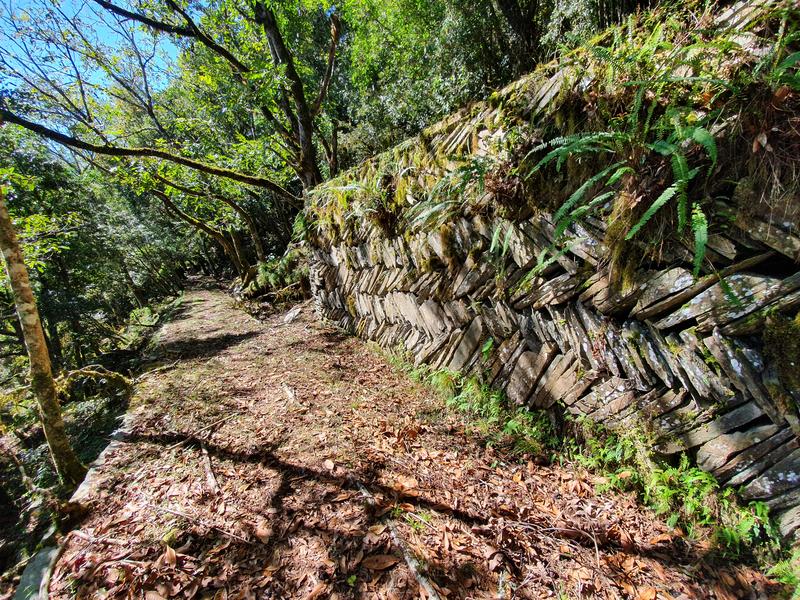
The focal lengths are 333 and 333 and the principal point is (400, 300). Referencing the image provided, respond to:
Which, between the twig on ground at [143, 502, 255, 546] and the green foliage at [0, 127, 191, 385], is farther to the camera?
the green foliage at [0, 127, 191, 385]

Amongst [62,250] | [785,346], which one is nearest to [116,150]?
[785,346]

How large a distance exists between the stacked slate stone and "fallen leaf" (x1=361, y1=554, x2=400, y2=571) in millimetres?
1628

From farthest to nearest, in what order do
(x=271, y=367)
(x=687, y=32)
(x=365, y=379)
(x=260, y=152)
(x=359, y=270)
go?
1. (x=260, y=152)
2. (x=359, y=270)
3. (x=271, y=367)
4. (x=365, y=379)
5. (x=687, y=32)

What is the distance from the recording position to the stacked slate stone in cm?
173

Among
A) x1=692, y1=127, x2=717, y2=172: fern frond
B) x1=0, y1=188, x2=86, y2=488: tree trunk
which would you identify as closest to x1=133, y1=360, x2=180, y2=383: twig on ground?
x1=0, y1=188, x2=86, y2=488: tree trunk

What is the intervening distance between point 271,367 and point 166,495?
2429mm

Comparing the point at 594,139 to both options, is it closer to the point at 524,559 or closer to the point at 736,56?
the point at 736,56

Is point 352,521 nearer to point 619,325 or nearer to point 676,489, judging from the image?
point 676,489

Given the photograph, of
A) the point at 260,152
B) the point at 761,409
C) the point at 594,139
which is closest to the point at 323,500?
the point at 761,409

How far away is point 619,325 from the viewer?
7.38ft

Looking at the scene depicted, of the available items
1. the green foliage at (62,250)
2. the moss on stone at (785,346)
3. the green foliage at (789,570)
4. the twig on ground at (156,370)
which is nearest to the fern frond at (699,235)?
the moss on stone at (785,346)

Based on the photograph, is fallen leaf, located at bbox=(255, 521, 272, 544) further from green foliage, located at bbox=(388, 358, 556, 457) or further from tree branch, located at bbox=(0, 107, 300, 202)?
tree branch, located at bbox=(0, 107, 300, 202)

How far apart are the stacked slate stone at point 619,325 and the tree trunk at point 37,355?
137 inches

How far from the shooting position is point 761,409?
1770 millimetres
